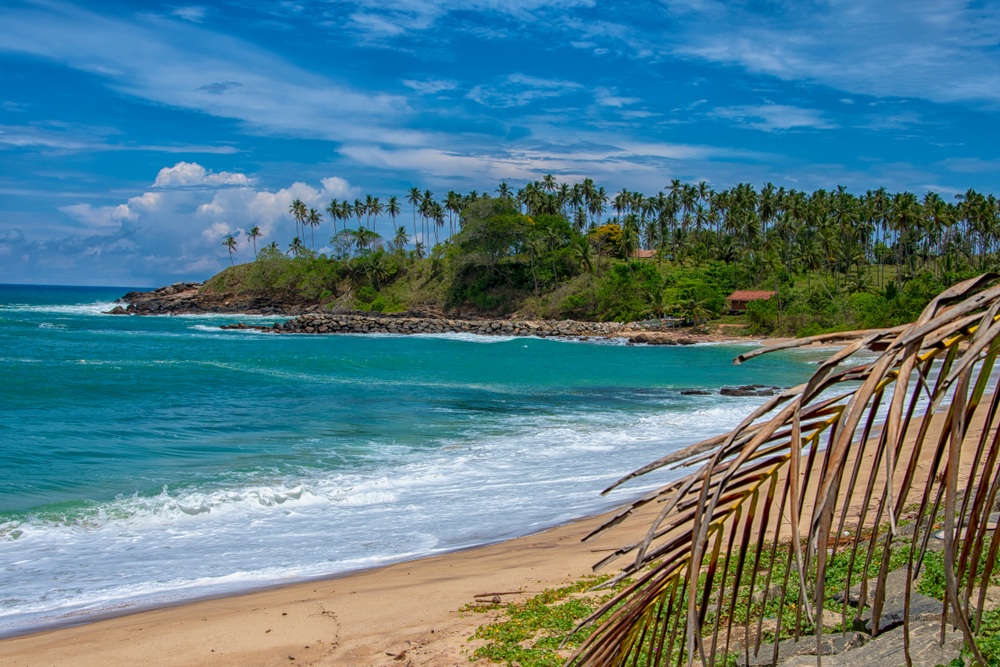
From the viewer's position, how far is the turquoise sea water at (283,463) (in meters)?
9.02

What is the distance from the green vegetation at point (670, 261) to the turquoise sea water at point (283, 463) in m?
34.3

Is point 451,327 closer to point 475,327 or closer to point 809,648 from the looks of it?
point 475,327

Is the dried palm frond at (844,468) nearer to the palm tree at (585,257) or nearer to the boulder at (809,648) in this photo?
the boulder at (809,648)

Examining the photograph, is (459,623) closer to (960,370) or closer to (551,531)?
(551,531)

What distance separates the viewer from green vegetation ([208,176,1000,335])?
62381mm

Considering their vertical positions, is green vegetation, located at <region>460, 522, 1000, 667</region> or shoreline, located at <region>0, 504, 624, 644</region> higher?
green vegetation, located at <region>460, 522, 1000, 667</region>

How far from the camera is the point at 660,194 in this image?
108 m

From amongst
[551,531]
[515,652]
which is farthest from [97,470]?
[515,652]

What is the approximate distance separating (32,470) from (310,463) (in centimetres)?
568

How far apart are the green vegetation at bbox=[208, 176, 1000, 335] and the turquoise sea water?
34.3 metres

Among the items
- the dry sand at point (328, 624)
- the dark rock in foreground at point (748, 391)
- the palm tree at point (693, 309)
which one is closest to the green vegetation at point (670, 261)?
the palm tree at point (693, 309)

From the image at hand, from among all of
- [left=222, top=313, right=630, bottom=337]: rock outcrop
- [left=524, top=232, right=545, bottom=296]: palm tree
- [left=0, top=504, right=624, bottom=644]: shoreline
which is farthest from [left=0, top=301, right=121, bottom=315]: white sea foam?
[left=0, top=504, right=624, bottom=644]: shoreline

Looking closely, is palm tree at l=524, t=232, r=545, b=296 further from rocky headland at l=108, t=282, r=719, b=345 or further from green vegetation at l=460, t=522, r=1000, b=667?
green vegetation at l=460, t=522, r=1000, b=667

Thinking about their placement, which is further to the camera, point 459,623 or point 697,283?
point 697,283
